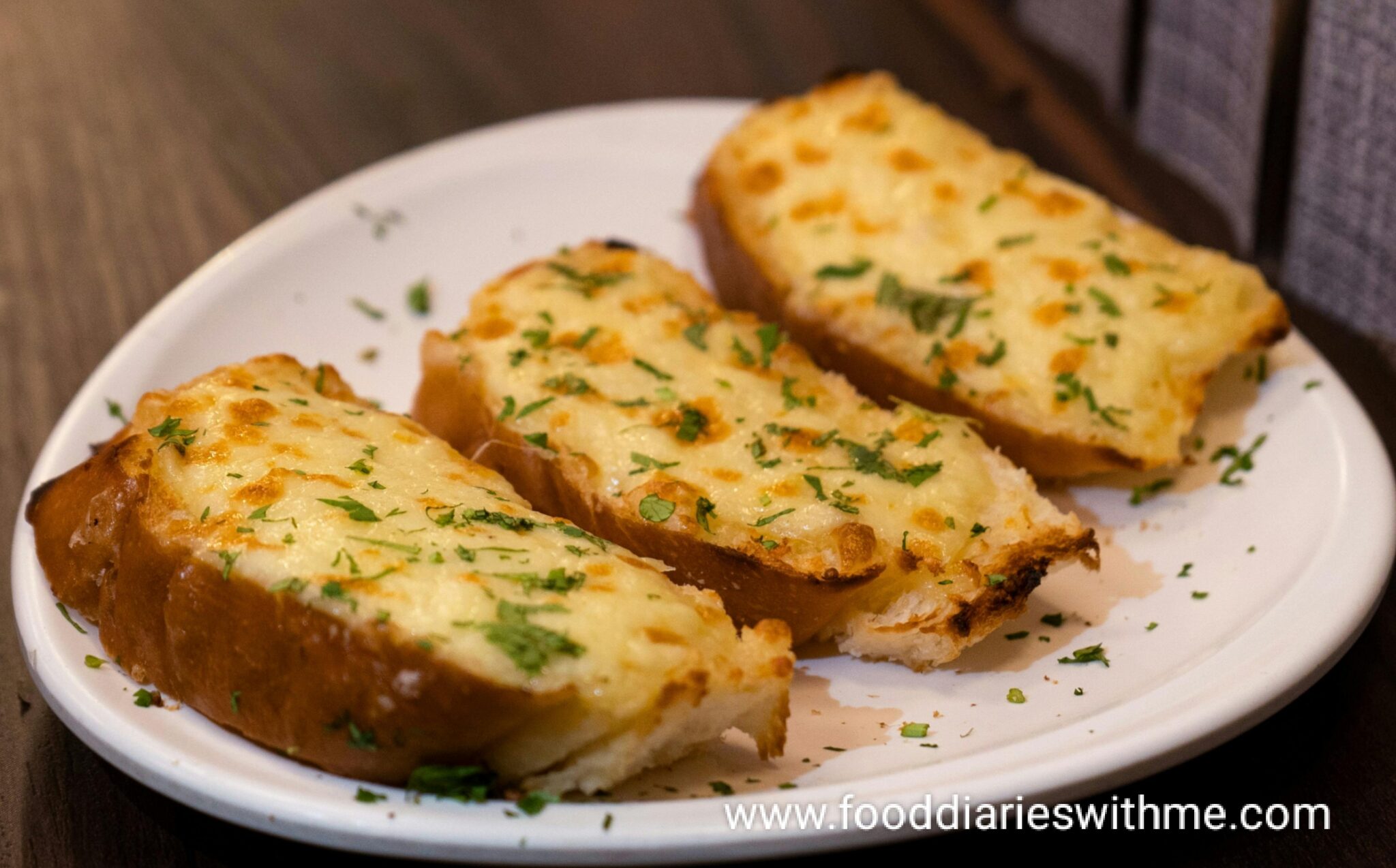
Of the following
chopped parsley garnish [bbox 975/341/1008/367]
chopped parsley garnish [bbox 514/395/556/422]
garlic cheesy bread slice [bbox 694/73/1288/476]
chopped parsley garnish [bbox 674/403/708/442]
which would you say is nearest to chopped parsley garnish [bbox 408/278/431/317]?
garlic cheesy bread slice [bbox 694/73/1288/476]

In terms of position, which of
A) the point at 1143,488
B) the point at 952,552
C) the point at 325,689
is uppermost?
the point at 325,689

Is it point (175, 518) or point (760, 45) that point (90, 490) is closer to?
point (175, 518)

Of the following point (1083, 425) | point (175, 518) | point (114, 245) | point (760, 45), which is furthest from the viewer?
point (760, 45)

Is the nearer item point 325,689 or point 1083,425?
point 325,689

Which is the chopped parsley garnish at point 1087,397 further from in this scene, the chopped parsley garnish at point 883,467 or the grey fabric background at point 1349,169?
the grey fabric background at point 1349,169

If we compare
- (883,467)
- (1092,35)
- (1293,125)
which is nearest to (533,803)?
(883,467)

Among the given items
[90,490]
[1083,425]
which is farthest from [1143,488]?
[90,490]

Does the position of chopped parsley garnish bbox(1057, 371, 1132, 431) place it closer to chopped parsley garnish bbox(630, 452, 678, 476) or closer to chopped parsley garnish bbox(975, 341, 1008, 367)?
chopped parsley garnish bbox(975, 341, 1008, 367)
